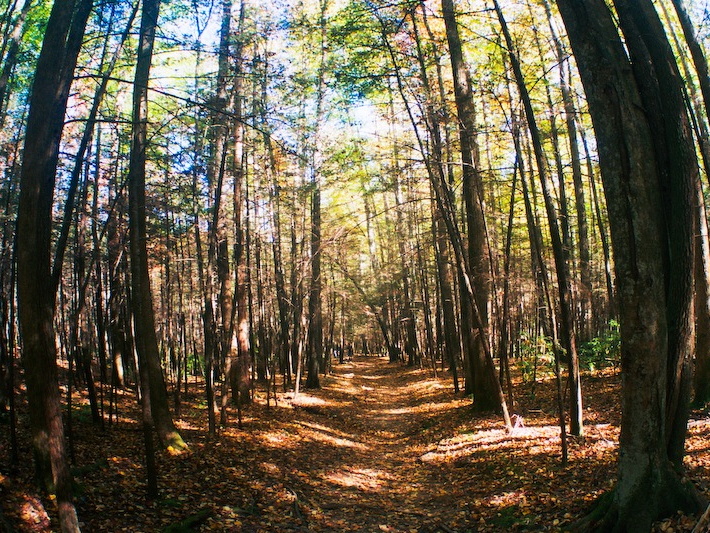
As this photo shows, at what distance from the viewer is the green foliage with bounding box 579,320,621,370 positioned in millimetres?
12250

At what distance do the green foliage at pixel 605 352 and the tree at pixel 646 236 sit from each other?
9060 millimetres

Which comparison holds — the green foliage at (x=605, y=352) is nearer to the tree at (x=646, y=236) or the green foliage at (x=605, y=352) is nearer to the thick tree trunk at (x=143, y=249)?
the tree at (x=646, y=236)

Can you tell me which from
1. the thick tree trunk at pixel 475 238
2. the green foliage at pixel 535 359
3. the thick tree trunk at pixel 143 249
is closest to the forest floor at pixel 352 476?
the thick tree trunk at pixel 475 238

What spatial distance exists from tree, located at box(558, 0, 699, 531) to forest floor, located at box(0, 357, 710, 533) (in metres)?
0.41

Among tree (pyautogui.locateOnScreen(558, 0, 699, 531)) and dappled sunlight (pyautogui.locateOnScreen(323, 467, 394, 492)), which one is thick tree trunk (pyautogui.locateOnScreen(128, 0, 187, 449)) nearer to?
dappled sunlight (pyautogui.locateOnScreen(323, 467, 394, 492))

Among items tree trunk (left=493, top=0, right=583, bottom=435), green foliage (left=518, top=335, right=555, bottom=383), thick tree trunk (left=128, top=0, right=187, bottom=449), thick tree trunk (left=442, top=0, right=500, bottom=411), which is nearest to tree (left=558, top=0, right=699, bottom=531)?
tree trunk (left=493, top=0, right=583, bottom=435)

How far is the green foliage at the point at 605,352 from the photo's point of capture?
12.2 meters

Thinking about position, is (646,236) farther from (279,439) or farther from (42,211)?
(279,439)

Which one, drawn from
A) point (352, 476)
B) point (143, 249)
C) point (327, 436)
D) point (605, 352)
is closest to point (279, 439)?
point (327, 436)

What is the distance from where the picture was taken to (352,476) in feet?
28.2

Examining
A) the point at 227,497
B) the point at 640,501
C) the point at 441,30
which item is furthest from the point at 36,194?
the point at 441,30

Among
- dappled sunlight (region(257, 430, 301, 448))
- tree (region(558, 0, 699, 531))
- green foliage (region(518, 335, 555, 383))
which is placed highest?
tree (region(558, 0, 699, 531))

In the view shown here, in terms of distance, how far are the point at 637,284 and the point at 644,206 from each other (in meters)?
0.68

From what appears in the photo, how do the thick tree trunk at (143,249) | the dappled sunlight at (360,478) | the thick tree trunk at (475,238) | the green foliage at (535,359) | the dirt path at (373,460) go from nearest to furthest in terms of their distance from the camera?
the thick tree trunk at (143,249) < the dirt path at (373,460) < the dappled sunlight at (360,478) < the thick tree trunk at (475,238) < the green foliage at (535,359)
